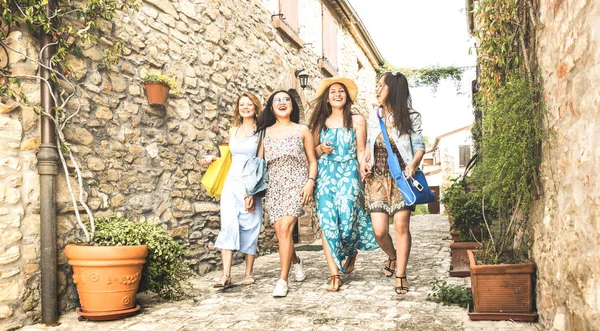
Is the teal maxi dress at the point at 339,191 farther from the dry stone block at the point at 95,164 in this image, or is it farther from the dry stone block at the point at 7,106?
the dry stone block at the point at 7,106

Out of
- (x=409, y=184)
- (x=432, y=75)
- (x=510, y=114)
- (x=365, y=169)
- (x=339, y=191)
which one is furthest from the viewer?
(x=432, y=75)

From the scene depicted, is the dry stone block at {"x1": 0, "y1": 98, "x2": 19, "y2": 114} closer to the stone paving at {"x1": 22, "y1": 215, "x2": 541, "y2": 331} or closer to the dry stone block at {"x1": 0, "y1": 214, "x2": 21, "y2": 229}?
the dry stone block at {"x1": 0, "y1": 214, "x2": 21, "y2": 229}

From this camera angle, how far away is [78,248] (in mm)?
3484

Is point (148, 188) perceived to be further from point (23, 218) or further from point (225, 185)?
point (23, 218)

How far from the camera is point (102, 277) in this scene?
11.4 ft

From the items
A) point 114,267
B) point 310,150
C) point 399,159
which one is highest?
point 310,150

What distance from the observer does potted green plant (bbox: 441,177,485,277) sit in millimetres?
4740

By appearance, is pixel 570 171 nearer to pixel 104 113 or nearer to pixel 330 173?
pixel 330 173

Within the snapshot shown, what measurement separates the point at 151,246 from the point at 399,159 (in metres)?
2.08

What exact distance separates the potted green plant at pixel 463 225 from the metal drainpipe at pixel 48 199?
325 cm

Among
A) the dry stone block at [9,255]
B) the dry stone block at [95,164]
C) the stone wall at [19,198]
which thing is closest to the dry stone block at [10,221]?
the stone wall at [19,198]

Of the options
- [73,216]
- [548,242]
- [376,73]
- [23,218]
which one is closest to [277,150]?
[73,216]

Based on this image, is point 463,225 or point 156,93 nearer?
point 156,93

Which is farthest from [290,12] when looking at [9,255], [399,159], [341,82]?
[9,255]
